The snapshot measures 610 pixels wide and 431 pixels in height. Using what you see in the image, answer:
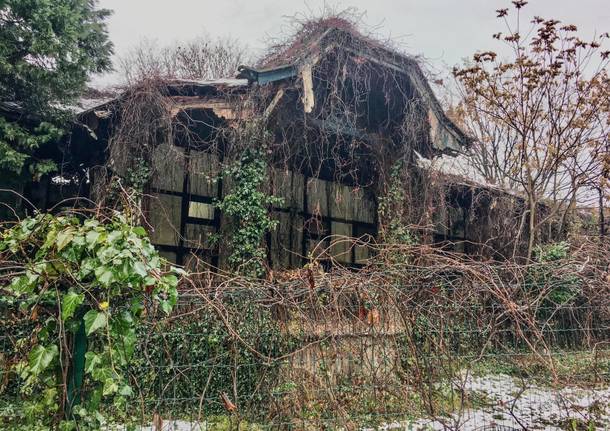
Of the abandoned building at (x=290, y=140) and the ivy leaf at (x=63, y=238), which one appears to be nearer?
the ivy leaf at (x=63, y=238)

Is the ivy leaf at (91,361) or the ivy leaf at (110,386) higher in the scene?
the ivy leaf at (91,361)

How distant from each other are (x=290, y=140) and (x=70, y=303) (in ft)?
20.8

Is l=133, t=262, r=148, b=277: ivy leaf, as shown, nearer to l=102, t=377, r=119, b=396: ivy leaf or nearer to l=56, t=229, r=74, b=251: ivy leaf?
l=56, t=229, r=74, b=251: ivy leaf

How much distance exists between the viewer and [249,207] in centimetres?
775

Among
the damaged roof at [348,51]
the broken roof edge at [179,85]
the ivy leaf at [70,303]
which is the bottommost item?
the ivy leaf at [70,303]

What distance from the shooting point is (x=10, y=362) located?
10.8ft

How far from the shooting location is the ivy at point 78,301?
282cm

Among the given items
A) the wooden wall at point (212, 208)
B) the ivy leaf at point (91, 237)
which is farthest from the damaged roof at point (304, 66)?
the ivy leaf at point (91, 237)

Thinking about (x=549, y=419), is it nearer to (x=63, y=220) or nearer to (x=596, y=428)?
(x=596, y=428)

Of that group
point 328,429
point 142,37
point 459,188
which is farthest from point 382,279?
point 142,37

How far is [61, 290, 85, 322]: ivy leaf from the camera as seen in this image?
9.17ft

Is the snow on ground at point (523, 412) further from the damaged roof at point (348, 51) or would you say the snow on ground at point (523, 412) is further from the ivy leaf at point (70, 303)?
the damaged roof at point (348, 51)

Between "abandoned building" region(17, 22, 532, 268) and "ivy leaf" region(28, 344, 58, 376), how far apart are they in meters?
3.92

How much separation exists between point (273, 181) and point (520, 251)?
7.00 meters
